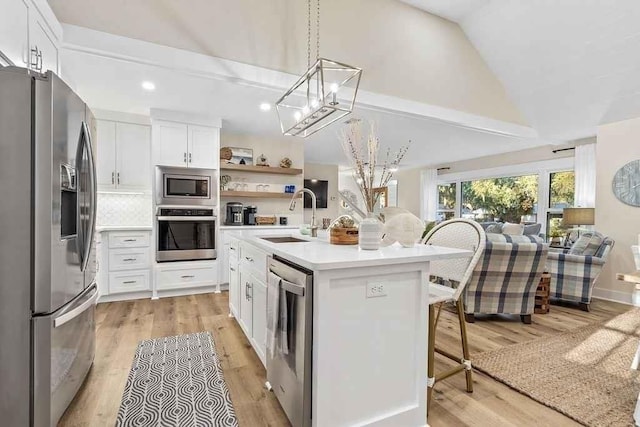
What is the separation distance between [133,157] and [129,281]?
1636 mm

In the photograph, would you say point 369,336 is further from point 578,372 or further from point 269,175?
point 269,175

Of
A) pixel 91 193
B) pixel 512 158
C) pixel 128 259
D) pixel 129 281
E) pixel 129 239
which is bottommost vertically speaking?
pixel 129 281

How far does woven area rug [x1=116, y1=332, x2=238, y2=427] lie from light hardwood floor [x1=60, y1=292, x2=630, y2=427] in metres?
0.06

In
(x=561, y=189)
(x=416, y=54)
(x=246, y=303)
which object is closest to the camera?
(x=246, y=303)

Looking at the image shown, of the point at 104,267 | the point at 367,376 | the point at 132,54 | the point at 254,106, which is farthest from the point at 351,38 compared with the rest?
the point at 104,267

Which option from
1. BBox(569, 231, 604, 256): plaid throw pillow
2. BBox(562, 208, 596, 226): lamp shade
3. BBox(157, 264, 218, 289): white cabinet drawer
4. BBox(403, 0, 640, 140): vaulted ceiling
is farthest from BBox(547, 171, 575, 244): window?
BBox(157, 264, 218, 289): white cabinet drawer

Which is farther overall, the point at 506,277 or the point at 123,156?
the point at 123,156

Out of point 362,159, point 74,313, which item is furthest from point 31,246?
point 362,159

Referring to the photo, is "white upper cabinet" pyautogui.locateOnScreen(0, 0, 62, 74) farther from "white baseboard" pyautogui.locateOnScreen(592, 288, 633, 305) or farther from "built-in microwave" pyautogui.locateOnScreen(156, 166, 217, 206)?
"white baseboard" pyautogui.locateOnScreen(592, 288, 633, 305)

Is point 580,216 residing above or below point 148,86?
below

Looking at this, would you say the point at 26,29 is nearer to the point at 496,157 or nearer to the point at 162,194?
the point at 162,194

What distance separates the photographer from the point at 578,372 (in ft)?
7.22

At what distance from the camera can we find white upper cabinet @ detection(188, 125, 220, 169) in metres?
4.27

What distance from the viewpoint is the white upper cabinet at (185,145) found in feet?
13.4
